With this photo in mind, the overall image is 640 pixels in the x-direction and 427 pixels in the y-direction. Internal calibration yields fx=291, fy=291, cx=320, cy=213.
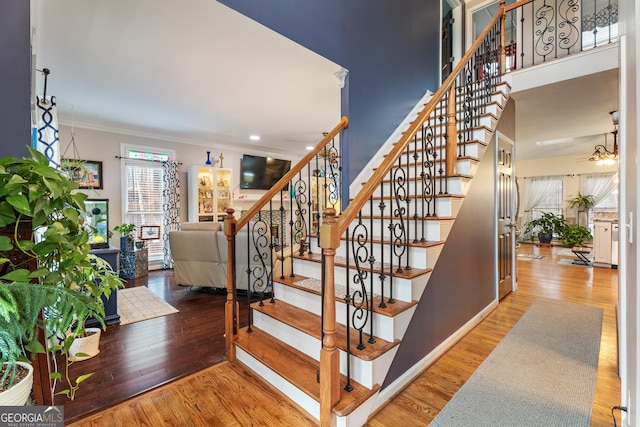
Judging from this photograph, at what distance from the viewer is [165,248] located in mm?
5781

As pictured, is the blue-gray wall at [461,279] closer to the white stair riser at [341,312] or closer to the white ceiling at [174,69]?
the white stair riser at [341,312]

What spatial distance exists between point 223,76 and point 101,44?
111 cm

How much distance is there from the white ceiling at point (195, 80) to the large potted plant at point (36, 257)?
191 cm

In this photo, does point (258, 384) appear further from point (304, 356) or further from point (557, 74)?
point (557, 74)

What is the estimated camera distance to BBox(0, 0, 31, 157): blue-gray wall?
3.75 feet

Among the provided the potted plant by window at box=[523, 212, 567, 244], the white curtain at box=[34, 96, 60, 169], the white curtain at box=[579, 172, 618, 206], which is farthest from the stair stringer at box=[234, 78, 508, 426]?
the white curtain at box=[579, 172, 618, 206]

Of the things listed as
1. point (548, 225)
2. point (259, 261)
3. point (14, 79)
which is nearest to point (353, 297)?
point (14, 79)

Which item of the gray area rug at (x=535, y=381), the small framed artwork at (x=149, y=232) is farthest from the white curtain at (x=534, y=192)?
the small framed artwork at (x=149, y=232)

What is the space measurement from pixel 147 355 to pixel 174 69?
2.80 m

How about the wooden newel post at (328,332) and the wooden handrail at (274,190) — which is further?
the wooden handrail at (274,190)

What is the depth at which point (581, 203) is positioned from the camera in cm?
809

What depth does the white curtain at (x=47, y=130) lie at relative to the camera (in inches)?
90.1

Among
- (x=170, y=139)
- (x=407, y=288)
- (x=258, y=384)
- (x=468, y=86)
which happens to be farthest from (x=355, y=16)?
(x=170, y=139)

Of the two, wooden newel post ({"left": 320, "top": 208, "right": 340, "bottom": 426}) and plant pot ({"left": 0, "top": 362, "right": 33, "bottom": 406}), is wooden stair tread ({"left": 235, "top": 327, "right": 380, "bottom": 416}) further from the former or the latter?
plant pot ({"left": 0, "top": 362, "right": 33, "bottom": 406})
